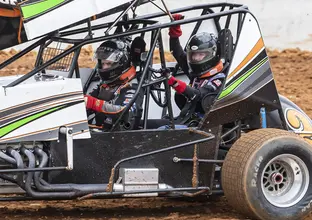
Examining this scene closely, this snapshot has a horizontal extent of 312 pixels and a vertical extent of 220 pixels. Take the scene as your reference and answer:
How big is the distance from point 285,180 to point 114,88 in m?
1.67

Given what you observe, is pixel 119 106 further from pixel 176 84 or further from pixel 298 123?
pixel 298 123

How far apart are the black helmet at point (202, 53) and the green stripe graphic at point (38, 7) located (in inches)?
63.1

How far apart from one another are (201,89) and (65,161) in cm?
144

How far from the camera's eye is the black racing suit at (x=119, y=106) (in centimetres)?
724

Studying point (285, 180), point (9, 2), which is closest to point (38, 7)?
point (9, 2)

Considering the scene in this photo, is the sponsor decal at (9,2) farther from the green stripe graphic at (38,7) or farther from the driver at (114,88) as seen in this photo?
the driver at (114,88)

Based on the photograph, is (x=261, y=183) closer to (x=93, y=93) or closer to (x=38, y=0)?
(x=93, y=93)

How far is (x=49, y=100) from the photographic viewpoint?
668 centimetres

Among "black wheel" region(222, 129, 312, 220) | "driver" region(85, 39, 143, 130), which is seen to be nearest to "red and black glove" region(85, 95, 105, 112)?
"driver" region(85, 39, 143, 130)

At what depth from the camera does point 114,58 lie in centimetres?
750

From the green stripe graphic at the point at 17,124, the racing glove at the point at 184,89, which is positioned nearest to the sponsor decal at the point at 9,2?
the green stripe graphic at the point at 17,124

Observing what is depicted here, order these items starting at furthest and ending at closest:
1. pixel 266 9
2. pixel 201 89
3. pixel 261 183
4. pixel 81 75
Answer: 1. pixel 266 9
2. pixel 81 75
3. pixel 201 89
4. pixel 261 183

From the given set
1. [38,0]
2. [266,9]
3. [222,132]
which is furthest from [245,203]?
[266,9]

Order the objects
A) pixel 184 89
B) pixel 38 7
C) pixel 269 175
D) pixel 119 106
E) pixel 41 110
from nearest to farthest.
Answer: pixel 38 7, pixel 41 110, pixel 269 175, pixel 119 106, pixel 184 89
